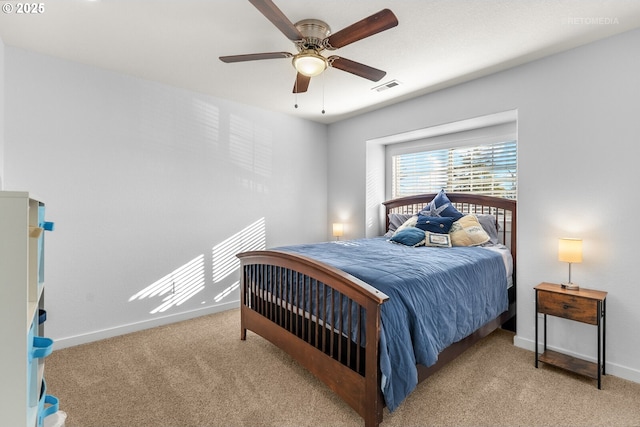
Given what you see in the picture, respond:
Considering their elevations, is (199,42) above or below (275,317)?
above

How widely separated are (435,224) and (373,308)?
2087 mm

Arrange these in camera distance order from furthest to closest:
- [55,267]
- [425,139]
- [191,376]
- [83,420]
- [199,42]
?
[425,139] < [55,267] < [199,42] < [191,376] < [83,420]

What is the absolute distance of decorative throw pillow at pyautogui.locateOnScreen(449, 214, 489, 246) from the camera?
10.4 feet

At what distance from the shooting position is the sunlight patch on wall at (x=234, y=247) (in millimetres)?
3732

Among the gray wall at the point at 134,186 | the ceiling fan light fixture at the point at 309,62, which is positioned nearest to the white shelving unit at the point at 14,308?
the ceiling fan light fixture at the point at 309,62

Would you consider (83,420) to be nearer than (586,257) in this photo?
Yes

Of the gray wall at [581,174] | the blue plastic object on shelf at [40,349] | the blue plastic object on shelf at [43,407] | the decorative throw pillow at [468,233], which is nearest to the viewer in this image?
the blue plastic object on shelf at [40,349]

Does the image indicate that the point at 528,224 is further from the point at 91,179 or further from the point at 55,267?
the point at 55,267

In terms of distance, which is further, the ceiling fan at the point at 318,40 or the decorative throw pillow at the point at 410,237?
the decorative throw pillow at the point at 410,237

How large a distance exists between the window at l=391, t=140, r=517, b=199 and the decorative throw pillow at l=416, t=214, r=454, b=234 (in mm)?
687

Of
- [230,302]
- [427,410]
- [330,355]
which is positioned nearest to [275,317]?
[330,355]

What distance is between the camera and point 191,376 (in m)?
2.27

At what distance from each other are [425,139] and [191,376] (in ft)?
12.4

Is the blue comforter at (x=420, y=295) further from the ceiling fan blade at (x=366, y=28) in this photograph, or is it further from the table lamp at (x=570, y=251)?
the ceiling fan blade at (x=366, y=28)
